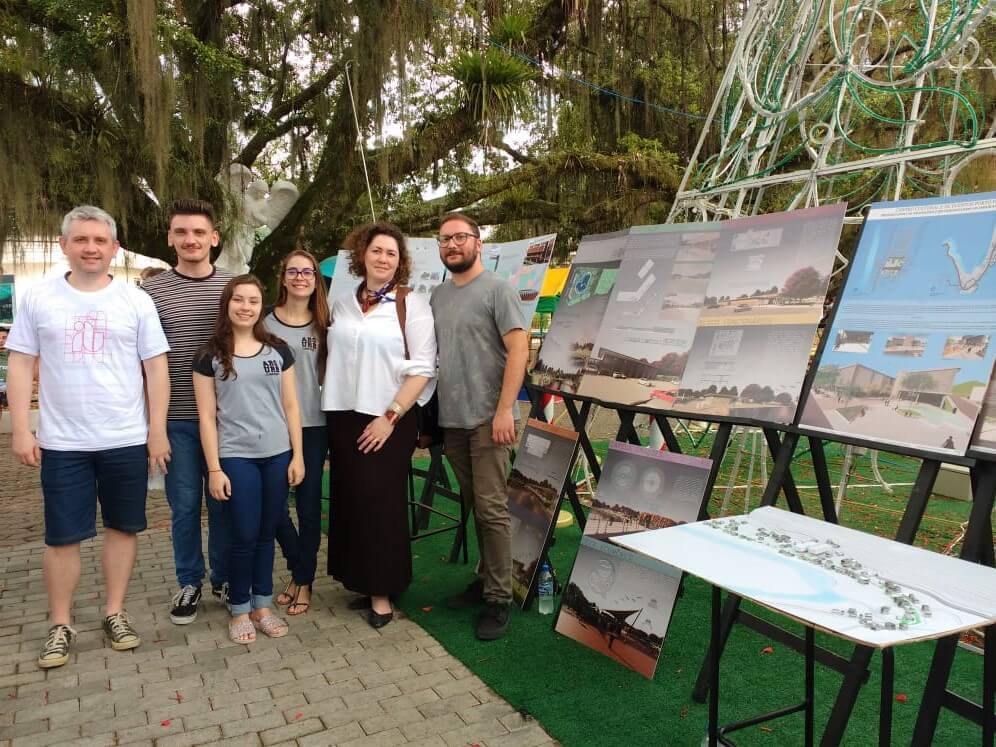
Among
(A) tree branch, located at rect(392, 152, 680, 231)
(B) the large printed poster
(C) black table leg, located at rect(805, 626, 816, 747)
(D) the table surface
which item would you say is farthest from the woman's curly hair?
(A) tree branch, located at rect(392, 152, 680, 231)

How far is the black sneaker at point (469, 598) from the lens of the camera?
10.6 feet

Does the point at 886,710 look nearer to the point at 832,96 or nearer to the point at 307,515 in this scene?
the point at 307,515

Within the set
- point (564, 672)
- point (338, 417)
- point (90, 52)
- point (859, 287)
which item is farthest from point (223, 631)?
point (90, 52)

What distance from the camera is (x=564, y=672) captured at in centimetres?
264

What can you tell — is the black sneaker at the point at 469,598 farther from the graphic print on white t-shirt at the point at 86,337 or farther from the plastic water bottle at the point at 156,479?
the graphic print on white t-shirt at the point at 86,337

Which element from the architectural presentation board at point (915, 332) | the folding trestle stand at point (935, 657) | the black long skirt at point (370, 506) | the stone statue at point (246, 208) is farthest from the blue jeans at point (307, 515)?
the stone statue at point (246, 208)

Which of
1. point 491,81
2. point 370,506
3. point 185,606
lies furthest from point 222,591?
point 491,81

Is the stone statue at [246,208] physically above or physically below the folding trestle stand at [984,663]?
above

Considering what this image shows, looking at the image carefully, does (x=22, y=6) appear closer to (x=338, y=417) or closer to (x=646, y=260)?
(x=338, y=417)

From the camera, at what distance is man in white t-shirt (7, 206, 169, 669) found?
Result: 101 inches

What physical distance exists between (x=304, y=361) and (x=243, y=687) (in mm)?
1281

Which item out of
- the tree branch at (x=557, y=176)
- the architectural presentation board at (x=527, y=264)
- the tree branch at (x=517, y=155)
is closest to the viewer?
the architectural presentation board at (x=527, y=264)

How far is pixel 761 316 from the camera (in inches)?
98.8

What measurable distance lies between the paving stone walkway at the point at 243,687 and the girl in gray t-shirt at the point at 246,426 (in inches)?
10.9
